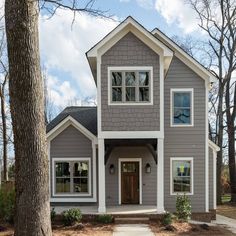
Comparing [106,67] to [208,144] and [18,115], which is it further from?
[18,115]

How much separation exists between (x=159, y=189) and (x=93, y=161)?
3735 millimetres

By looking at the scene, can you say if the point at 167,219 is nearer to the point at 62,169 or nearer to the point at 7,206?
the point at 7,206

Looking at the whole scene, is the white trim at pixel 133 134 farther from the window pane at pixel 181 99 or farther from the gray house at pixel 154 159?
the window pane at pixel 181 99

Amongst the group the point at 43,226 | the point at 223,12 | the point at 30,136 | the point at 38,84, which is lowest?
the point at 43,226

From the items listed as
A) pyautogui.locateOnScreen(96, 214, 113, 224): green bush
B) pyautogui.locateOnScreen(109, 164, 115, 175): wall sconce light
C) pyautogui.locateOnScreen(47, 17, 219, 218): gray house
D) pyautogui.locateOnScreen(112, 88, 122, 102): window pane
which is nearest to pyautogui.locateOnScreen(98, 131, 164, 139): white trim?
pyautogui.locateOnScreen(112, 88, 122, 102): window pane

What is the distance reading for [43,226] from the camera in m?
6.37

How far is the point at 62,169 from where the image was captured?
17.5 meters

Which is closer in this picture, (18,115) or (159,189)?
(18,115)

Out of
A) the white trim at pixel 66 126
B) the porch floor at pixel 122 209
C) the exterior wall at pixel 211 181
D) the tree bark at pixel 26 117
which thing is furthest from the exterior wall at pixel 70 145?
the tree bark at pixel 26 117

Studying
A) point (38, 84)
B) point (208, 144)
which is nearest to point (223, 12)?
point (208, 144)

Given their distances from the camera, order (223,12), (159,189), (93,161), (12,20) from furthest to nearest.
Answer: (223,12) → (93,161) → (159,189) → (12,20)

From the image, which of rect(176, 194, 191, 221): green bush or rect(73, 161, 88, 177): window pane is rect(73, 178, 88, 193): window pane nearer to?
rect(73, 161, 88, 177): window pane

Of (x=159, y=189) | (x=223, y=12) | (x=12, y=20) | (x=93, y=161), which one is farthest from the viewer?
(x=223, y=12)

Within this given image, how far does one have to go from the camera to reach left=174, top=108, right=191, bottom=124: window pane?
1742 cm
